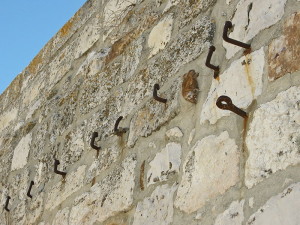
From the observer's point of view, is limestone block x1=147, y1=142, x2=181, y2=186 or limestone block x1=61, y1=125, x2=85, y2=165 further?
limestone block x1=61, y1=125, x2=85, y2=165

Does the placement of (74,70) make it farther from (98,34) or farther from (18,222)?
(18,222)

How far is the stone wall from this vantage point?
4.82 ft

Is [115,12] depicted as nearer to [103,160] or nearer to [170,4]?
[170,4]

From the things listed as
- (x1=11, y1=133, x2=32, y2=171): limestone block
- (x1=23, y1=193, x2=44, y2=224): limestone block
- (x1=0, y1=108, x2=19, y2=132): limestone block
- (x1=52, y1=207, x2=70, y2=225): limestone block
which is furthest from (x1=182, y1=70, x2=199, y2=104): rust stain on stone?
(x1=0, y1=108, x2=19, y2=132): limestone block

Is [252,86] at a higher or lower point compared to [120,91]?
lower

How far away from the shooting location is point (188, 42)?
1.99 meters

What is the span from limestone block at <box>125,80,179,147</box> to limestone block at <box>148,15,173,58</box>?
0.76 feet

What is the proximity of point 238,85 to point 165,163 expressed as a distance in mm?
381

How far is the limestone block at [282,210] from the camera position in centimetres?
130

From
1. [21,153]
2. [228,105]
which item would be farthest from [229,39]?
[21,153]

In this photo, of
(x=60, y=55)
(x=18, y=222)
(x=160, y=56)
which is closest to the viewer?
(x=160, y=56)

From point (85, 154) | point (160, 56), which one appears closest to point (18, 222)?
point (85, 154)

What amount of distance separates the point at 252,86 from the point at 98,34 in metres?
1.31

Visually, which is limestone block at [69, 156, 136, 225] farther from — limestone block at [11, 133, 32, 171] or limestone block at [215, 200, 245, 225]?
limestone block at [11, 133, 32, 171]
